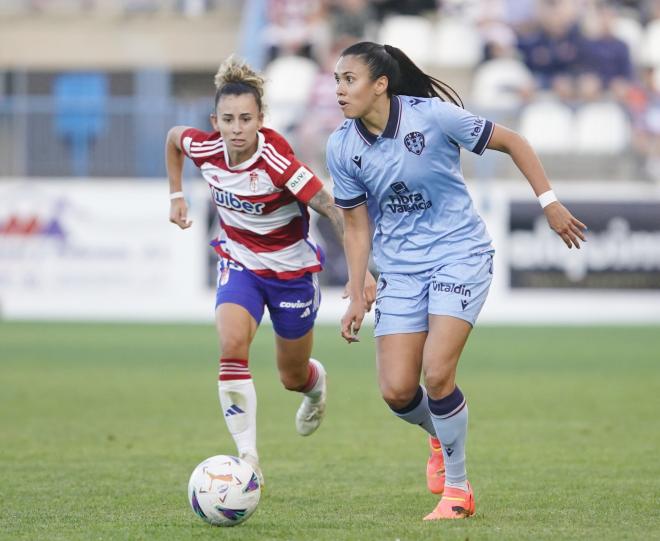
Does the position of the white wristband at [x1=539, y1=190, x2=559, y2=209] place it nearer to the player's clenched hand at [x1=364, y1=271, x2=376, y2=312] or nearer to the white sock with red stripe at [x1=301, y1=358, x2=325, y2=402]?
the player's clenched hand at [x1=364, y1=271, x2=376, y2=312]

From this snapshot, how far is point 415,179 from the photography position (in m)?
6.62

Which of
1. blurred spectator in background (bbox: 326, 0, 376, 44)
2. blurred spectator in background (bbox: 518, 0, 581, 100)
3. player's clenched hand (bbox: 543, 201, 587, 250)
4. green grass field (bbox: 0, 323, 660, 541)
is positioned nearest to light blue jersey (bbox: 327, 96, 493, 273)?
player's clenched hand (bbox: 543, 201, 587, 250)

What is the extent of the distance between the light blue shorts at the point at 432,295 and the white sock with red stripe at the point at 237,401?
115 cm

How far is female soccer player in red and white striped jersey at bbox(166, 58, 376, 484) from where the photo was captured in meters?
7.61

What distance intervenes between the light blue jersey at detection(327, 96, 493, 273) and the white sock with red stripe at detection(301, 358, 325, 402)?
1979 millimetres

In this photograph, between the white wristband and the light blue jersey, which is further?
the light blue jersey

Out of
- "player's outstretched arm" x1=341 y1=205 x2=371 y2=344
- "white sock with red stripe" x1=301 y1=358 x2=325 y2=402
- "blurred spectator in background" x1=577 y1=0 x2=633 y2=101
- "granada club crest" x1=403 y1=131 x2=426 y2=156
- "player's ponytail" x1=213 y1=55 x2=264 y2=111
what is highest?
"blurred spectator in background" x1=577 y1=0 x2=633 y2=101

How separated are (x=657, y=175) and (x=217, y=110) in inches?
599

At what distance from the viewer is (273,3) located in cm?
2675

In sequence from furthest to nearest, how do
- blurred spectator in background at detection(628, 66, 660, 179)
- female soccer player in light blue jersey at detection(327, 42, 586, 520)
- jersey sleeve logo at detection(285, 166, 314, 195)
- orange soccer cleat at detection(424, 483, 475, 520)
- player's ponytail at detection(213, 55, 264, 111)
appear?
blurred spectator in background at detection(628, 66, 660, 179)
jersey sleeve logo at detection(285, 166, 314, 195)
player's ponytail at detection(213, 55, 264, 111)
female soccer player in light blue jersey at detection(327, 42, 586, 520)
orange soccer cleat at detection(424, 483, 475, 520)

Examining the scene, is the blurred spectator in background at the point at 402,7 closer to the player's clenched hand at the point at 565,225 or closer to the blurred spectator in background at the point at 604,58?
the blurred spectator in background at the point at 604,58

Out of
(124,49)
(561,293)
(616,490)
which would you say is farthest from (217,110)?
(124,49)

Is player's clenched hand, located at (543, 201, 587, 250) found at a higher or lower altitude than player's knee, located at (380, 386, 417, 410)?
higher

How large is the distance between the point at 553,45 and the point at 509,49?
880mm
